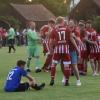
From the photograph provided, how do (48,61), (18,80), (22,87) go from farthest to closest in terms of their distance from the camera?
(48,61), (22,87), (18,80)

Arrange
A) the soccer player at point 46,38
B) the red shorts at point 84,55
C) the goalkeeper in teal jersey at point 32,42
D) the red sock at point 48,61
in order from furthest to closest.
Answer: the goalkeeper in teal jersey at point 32,42, the red sock at point 48,61, the soccer player at point 46,38, the red shorts at point 84,55

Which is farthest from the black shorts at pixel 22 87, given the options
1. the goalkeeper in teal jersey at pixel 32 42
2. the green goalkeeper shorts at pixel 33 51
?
the green goalkeeper shorts at pixel 33 51

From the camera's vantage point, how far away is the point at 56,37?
1548 cm

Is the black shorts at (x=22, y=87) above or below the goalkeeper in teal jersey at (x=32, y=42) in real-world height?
below

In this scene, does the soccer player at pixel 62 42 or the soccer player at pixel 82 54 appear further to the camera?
the soccer player at pixel 82 54

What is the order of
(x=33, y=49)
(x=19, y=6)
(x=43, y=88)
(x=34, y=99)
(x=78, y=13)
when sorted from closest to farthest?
(x=34, y=99), (x=43, y=88), (x=33, y=49), (x=78, y=13), (x=19, y=6)

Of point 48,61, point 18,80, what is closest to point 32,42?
point 48,61

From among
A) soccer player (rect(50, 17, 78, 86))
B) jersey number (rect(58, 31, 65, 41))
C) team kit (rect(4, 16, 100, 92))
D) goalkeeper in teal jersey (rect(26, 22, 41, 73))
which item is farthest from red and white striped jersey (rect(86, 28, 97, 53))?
jersey number (rect(58, 31, 65, 41))

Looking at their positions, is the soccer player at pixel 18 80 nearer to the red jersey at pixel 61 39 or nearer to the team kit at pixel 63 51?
the team kit at pixel 63 51

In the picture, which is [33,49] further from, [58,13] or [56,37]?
[58,13]

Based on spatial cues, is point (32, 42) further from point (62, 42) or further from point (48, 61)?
point (62, 42)

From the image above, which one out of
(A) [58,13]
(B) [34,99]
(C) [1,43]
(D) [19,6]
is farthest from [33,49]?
(A) [58,13]

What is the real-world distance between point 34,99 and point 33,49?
830 centimetres

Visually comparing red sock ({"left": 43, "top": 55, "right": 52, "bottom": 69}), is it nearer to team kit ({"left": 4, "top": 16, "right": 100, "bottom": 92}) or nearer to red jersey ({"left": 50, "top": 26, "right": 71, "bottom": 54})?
team kit ({"left": 4, "top": 16, "right": 100, "bottom": 92})
